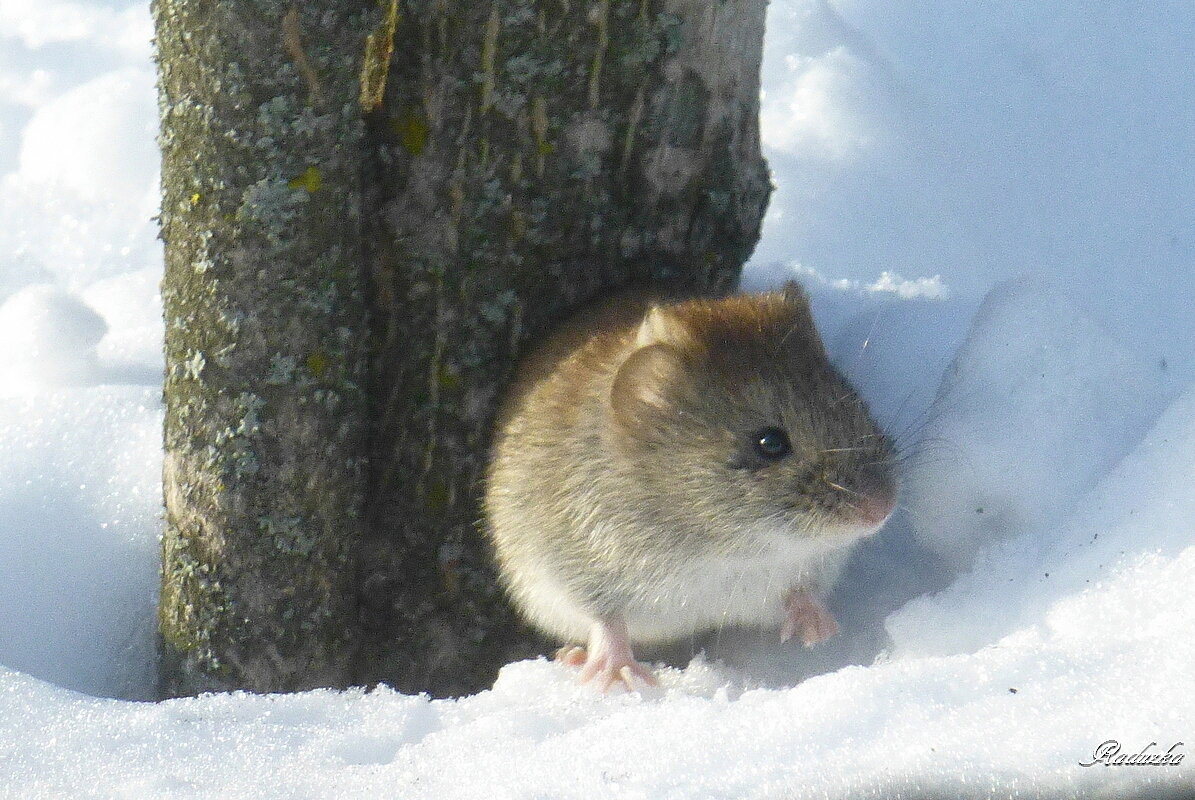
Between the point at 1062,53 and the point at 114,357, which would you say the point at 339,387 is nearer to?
the point at 114,357

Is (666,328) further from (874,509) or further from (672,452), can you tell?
(874,509)

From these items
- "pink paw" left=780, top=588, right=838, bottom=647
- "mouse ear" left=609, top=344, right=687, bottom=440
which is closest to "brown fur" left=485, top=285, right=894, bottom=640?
"mouse ear" left=609, top=344, right=687, bottom=440

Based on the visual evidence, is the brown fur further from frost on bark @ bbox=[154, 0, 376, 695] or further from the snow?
frost on bark @ bbox=[154, 0, 376, 695]

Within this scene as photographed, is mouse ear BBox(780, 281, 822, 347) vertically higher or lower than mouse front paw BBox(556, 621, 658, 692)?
higher

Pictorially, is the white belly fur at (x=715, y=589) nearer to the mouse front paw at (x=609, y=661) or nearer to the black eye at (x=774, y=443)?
the mouse front paw at (x=609, y=661)

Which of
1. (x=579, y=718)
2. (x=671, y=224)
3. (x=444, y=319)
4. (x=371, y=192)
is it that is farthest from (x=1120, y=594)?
(x=371, y=192)

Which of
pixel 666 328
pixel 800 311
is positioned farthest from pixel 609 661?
pixel 800 311

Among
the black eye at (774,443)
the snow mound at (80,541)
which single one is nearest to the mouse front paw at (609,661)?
the black eye at (774,443)
